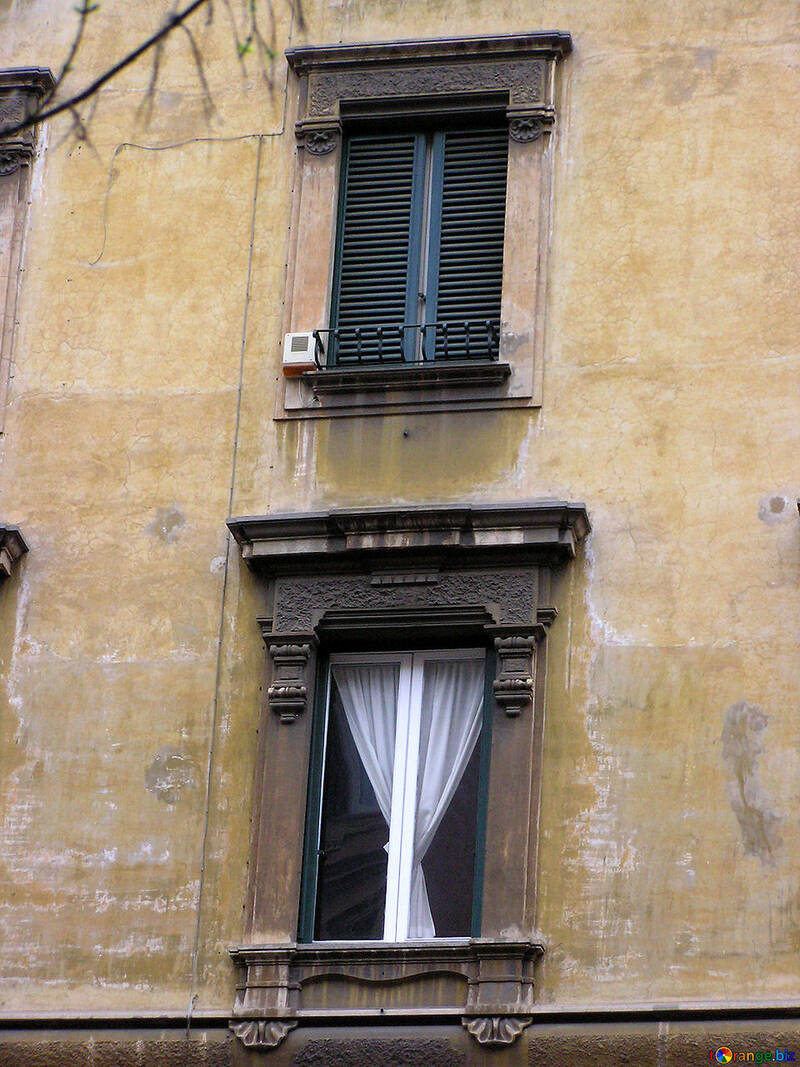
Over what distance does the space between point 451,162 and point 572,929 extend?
571 cm

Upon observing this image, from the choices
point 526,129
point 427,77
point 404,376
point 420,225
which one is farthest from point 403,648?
point 427,77

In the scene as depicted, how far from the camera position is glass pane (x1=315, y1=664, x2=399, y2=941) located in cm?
1313

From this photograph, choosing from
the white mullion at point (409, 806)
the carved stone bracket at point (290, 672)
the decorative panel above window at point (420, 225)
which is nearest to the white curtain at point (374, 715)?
the white mullion at point (409, 806)

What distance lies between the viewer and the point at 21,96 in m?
15.8

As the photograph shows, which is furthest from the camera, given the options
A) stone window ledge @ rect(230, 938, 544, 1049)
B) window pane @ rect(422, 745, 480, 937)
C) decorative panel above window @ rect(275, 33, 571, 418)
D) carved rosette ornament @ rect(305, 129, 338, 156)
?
carved rosette ornament @ rect(305, 129, 338, 156)

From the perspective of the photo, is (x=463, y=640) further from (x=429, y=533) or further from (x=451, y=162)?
(x=451, y=162)

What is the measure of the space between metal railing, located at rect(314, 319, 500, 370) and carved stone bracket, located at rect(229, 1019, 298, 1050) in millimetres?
4464

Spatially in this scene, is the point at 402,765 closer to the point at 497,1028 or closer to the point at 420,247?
the point at 497,1028

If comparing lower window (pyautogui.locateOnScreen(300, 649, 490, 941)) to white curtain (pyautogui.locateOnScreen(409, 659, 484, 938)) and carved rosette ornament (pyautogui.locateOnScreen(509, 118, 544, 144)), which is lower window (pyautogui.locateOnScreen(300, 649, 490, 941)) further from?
carved rosette ornament (pyautogui.locateOnScreen(509, 118, 544, 144))

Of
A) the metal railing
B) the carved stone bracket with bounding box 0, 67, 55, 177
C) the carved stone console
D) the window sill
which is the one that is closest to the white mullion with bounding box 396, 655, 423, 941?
the carved stone console

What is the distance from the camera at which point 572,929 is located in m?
12.6

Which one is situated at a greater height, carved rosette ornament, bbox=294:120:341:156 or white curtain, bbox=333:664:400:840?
carved rosette ornament, bbox=294:120:341:156

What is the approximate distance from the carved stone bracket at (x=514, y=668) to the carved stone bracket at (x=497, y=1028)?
192 cm

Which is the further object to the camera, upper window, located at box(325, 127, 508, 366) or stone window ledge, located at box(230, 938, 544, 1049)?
upper window, located at box(325, 127, 508, 366)
